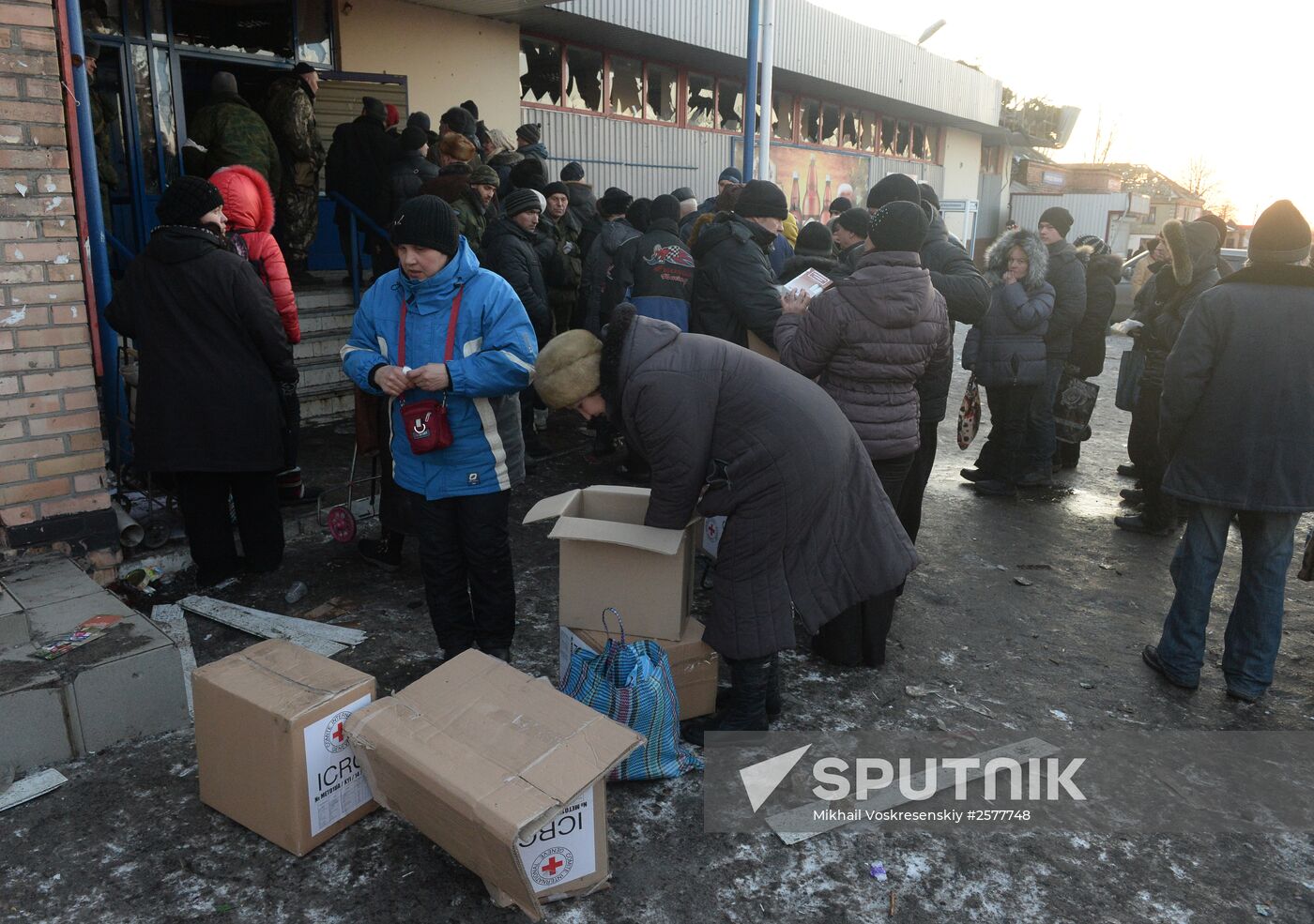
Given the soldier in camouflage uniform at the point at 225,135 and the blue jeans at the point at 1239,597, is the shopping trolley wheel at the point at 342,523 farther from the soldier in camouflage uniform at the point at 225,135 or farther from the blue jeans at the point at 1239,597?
the blue jeans at the point at 1239,597

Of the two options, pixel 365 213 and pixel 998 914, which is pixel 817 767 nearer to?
pixel 998 914

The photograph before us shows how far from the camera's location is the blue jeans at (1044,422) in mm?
6590

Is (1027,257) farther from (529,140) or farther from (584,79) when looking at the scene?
(584,79)

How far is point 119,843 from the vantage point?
2.71 m

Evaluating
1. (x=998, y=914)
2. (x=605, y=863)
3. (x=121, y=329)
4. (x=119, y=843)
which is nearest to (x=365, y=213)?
(x=121, y=329)

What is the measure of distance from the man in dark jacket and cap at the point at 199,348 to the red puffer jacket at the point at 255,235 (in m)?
0.48

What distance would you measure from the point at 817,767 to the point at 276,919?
5.67ft

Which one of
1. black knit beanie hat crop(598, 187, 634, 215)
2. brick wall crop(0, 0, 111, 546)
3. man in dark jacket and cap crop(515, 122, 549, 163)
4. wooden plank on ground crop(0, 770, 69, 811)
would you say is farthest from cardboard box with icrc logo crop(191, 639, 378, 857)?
man in dark jacket and cap crop(515, 122, 549, 163)

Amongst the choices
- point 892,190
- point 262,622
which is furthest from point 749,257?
point 262,622

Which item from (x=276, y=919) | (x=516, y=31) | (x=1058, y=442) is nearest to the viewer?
(x=276, y=919)

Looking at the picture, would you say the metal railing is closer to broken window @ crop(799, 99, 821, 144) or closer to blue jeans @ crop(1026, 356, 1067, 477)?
blue jeans @ crop(1026, 356, 1067, 477)

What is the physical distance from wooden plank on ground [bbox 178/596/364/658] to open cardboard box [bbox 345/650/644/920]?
142 centimetres

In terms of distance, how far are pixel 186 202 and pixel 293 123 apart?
4132 mm

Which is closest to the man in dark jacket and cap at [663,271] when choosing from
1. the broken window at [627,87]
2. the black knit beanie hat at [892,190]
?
the black knit beanie hat at [892,190]
